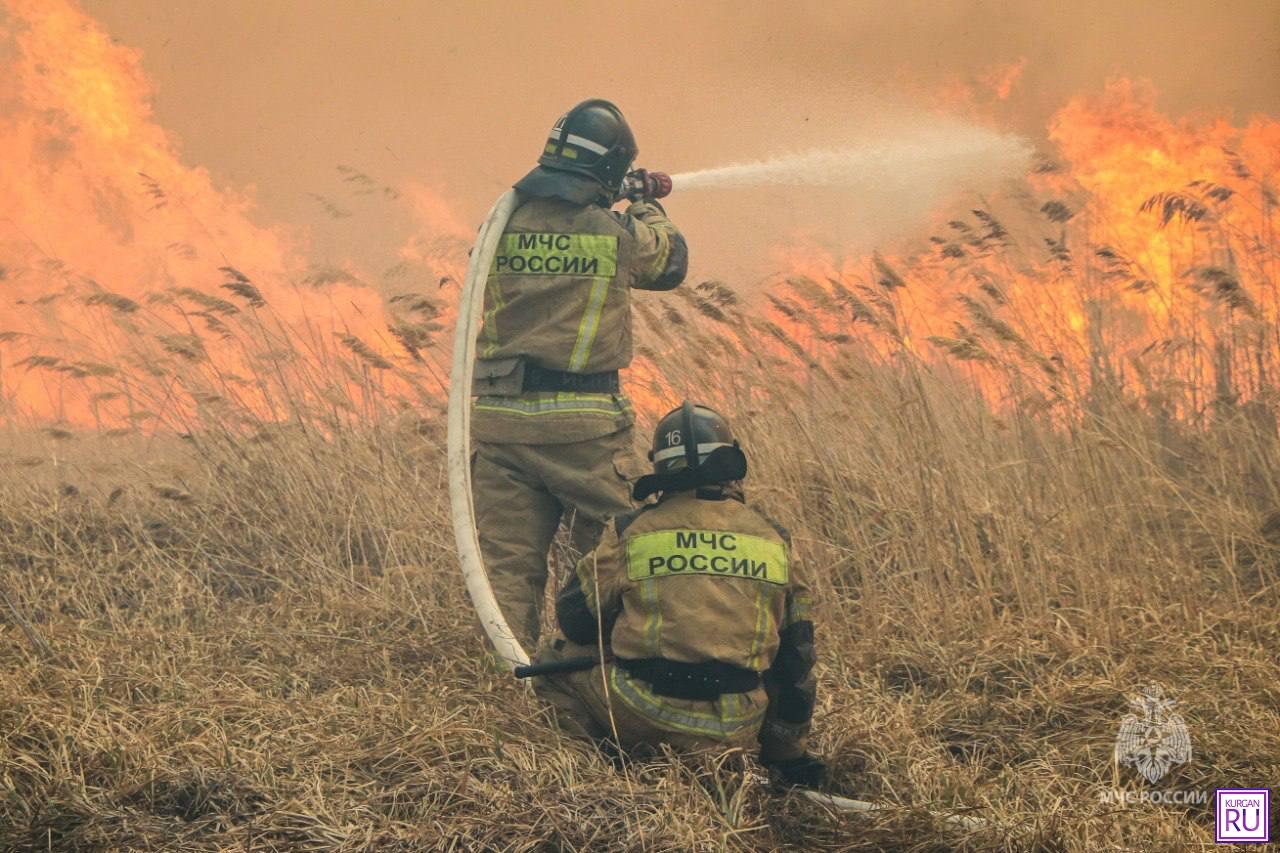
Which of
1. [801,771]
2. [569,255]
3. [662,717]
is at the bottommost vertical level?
[801,771]

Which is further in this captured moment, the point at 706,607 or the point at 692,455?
the point at 692,455

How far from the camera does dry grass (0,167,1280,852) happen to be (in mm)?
3607

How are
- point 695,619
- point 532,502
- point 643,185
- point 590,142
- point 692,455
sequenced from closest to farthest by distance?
point 695,619 → point 692,455 → point 590,142 → point 532,502 → point 643,185

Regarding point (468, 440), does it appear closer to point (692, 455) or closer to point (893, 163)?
point (692, 455)

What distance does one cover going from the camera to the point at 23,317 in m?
7.41

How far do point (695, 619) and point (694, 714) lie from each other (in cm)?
27

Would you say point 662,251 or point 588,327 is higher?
point 662,251

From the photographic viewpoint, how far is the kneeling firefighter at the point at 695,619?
3.71 meters

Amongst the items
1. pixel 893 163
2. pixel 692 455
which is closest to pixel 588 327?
pixel 692 455

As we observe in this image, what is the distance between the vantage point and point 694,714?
12.3 feet

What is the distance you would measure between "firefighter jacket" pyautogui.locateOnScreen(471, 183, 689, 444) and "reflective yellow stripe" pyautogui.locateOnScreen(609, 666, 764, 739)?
4.28 ft

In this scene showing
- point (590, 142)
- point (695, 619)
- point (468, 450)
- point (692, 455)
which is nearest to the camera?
point (695, 619)

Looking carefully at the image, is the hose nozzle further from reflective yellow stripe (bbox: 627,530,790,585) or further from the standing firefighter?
reflective yellow stripe (bbox: 627,530,790,585)

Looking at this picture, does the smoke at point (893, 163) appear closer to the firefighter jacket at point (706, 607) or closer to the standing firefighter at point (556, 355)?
the standing firefighter at point (556, 355)
